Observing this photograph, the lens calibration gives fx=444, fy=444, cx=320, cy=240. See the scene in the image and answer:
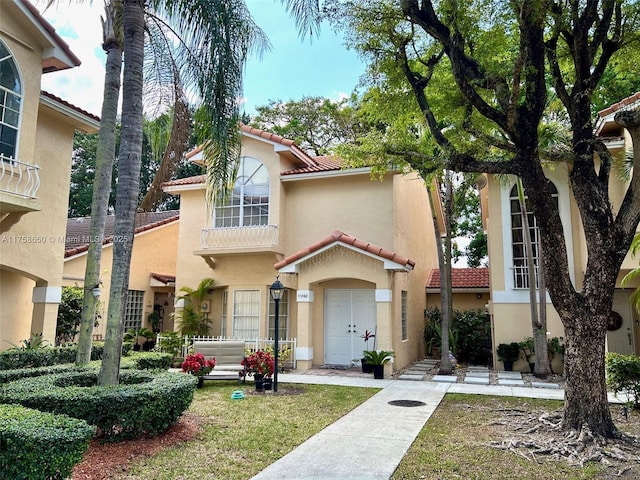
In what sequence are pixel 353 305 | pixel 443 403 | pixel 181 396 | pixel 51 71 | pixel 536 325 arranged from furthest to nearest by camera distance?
pixel 353 305 < pixel 536 325 < pixel 51 71 < pixel 443 403 < pixel 181 396

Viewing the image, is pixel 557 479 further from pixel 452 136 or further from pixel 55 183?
pixel 55 183

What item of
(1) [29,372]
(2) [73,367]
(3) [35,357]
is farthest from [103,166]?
(3) [35,357]

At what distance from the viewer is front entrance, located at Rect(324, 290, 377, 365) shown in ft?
51.2

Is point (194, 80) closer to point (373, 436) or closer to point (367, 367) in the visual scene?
point (373, 436)

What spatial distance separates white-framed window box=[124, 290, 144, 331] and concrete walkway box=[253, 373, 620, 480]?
10.8 meters

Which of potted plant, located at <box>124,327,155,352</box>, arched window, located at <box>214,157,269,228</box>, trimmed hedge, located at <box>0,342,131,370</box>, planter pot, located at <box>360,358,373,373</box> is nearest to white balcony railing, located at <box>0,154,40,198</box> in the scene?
trimmed hedge, located at <box>0,342,131,370</box>

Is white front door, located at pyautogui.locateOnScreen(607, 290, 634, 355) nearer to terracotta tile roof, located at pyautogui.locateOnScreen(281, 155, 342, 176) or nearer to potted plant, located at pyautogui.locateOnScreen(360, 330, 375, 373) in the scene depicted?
potted plant, located at pyautogui.locateOnScreen(360, 330, 375, 373)

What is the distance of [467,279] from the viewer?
20391 millimetres

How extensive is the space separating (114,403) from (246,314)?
1068 centimetres

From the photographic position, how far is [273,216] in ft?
55.3

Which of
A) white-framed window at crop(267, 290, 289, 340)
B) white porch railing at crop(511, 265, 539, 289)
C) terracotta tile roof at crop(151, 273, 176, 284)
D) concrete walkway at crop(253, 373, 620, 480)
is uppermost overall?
terracotta tile roof at crop(151, 273, 176, 284)

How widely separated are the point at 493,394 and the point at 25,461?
Answer: 989 cm

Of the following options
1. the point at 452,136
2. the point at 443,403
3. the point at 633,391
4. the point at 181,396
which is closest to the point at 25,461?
the point at 181,396

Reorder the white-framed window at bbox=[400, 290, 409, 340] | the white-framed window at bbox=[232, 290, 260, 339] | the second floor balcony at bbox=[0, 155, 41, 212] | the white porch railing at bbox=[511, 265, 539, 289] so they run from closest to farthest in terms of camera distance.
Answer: the second floor balcony at bbox=[0, 155, 41, 212] < the white porch railing at bbox=[511, 265, 539, 289] < the white-framed window at bbox=[400, 290, 409, 340] < the white-framed window at bbox=[232, 290, 260, 339]
